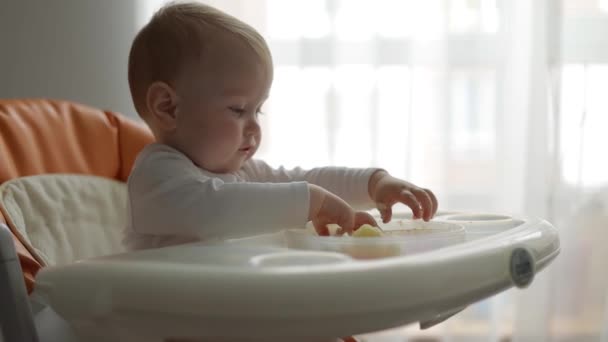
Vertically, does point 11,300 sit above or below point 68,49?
below

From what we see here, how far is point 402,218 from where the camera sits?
1.02m

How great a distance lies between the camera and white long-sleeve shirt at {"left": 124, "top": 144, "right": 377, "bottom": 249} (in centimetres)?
74

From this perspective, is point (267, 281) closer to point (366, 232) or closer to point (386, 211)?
point (366, 232)

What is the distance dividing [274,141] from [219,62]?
2.82 ft

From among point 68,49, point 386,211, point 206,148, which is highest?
point 68,49

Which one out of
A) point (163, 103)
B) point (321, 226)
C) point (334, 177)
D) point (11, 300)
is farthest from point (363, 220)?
point (11, 300)

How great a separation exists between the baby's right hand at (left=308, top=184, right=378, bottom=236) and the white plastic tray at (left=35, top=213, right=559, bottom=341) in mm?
151

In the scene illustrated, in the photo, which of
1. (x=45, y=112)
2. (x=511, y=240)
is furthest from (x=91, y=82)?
(x=511, y=240)

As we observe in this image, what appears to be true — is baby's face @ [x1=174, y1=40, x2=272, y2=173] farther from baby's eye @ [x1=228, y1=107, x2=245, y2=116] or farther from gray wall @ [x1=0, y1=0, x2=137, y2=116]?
gray wall @ [x1=0, y1=0, x2=137, y2=116]

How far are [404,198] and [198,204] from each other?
282 millimetres

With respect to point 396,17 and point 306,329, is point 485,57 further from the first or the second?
point 306,329

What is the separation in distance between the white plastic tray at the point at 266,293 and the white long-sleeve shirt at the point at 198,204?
12 centimetres

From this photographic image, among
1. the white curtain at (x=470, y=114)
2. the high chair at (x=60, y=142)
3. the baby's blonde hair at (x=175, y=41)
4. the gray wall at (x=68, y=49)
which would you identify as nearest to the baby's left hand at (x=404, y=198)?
the baby's blonde hair at (x=175, y=41)

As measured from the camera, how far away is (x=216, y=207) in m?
0.74
